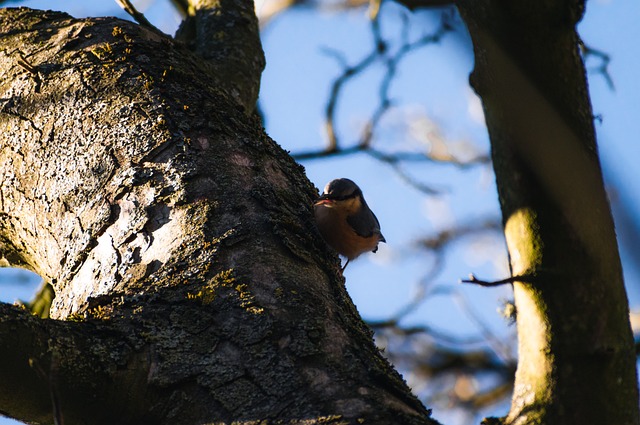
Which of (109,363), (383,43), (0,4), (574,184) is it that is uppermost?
(383,43)

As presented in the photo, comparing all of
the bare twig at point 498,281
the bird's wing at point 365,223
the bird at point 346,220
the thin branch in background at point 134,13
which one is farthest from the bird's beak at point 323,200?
the thin branch in background at point 134,13

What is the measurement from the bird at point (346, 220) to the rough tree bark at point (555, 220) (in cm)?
67

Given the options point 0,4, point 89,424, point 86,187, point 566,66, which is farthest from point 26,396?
point 0,4

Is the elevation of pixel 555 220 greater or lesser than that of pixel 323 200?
lesser

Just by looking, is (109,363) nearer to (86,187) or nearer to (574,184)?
(86,187)

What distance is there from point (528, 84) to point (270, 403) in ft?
3.36

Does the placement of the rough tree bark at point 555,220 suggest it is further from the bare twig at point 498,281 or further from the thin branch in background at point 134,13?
the thin branch in background at point 134,13

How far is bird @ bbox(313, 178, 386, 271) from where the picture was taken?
2354 mm

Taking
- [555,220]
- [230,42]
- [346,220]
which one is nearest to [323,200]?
[346,220]

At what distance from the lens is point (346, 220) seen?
270 centimetres

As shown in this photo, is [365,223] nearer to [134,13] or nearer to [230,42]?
[230,42]

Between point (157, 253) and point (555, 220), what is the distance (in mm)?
981

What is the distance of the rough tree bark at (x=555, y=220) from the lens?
5.62ft

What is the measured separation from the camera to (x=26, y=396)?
1366mm
